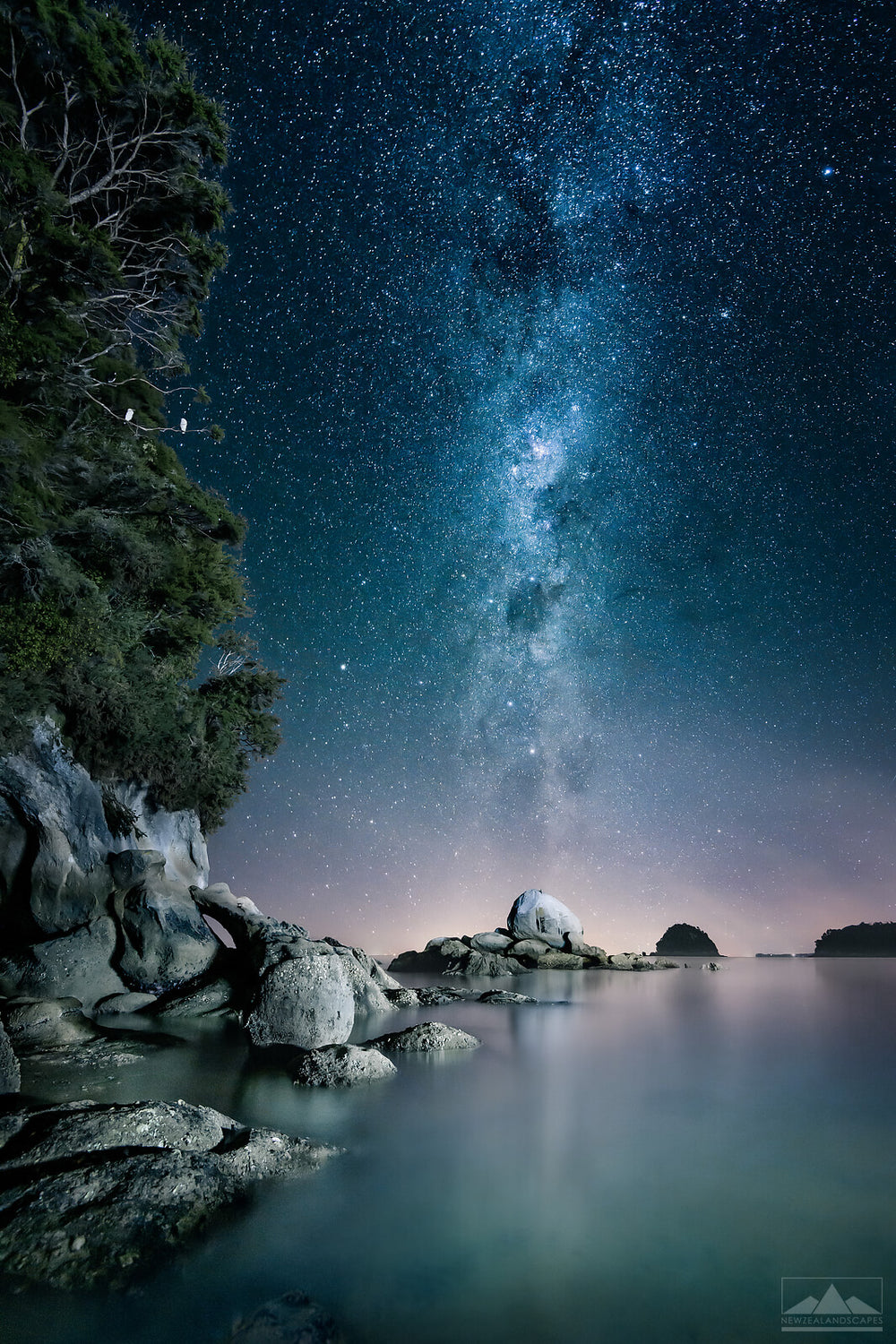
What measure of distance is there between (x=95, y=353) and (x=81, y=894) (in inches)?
571

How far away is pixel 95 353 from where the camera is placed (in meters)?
13.5

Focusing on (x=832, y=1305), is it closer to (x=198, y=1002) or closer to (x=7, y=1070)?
(x=7, y=1070)

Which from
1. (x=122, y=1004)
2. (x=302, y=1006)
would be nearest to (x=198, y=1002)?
(x=122, y=1004)

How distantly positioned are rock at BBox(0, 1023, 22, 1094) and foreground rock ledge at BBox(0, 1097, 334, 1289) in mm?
3201

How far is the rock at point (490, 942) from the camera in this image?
59.4 m

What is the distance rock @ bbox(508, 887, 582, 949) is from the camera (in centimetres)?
6097

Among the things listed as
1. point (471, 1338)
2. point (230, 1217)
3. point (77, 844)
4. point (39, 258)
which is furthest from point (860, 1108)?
point (39, 258)

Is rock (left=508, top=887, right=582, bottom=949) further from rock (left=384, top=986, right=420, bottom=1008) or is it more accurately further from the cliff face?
the cliff face

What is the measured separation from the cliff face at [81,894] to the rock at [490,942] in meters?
43.8

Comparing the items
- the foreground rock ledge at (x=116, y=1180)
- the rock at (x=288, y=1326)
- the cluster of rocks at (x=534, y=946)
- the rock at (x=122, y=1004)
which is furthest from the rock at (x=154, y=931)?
the cluster of rocks at (x=534, y=946)

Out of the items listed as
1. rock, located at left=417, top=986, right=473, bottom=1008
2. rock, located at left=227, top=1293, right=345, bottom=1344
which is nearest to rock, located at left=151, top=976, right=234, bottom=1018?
rock, located at left=417, top=986, right=473, bottom=1008

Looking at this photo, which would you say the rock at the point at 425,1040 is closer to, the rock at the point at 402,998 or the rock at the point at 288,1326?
the rock at the point at 402,998

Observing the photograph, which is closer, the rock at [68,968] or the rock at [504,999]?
the rock at [68,968]

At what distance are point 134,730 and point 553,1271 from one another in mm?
18961
